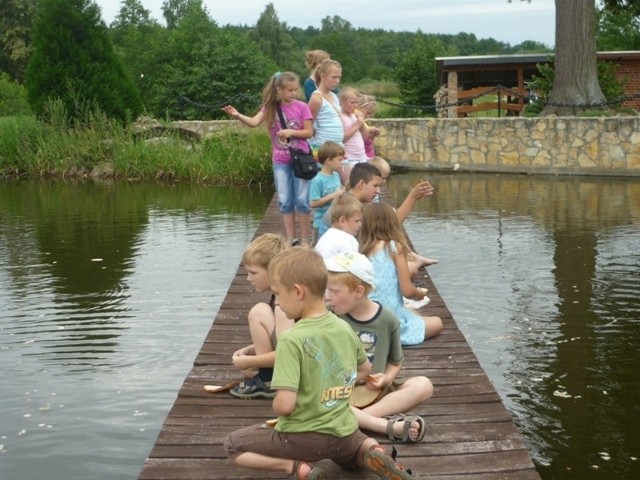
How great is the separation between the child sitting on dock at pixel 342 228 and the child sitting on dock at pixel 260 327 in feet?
3.23

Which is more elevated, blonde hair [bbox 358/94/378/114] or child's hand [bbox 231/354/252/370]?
blonde hair [bbox 358/94/378/114]

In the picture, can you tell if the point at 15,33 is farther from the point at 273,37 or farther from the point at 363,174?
the point at 363,174

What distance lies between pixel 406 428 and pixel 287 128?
4.40 m

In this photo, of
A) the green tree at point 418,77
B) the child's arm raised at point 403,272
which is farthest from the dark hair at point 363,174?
the green tree at point 418,77

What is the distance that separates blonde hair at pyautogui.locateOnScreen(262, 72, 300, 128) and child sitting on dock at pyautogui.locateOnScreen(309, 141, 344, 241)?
573mm

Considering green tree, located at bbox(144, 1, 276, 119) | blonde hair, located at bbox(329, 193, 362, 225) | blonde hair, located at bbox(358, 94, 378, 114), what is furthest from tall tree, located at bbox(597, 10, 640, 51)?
blonde hair, located at bbox(329, 193, 362, 225)

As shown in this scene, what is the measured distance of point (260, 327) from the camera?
493 centimetres

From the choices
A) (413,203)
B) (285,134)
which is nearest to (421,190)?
(413,203)

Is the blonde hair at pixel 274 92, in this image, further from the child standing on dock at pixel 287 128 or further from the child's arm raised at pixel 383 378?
the child's arm raised at pixel 383 378

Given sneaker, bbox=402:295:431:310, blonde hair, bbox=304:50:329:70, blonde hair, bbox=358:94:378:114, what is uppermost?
blonde hair, bbox=304:50:329:70

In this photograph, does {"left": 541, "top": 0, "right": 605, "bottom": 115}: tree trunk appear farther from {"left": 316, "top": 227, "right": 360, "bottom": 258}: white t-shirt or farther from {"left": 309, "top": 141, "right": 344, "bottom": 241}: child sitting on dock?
{"left": 316, "top": 227, "right": 360, "bottom": 258}: white t-shirt

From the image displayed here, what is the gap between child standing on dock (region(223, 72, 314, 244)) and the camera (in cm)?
833

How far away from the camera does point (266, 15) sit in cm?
7788

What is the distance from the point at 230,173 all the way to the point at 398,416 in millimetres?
14888
